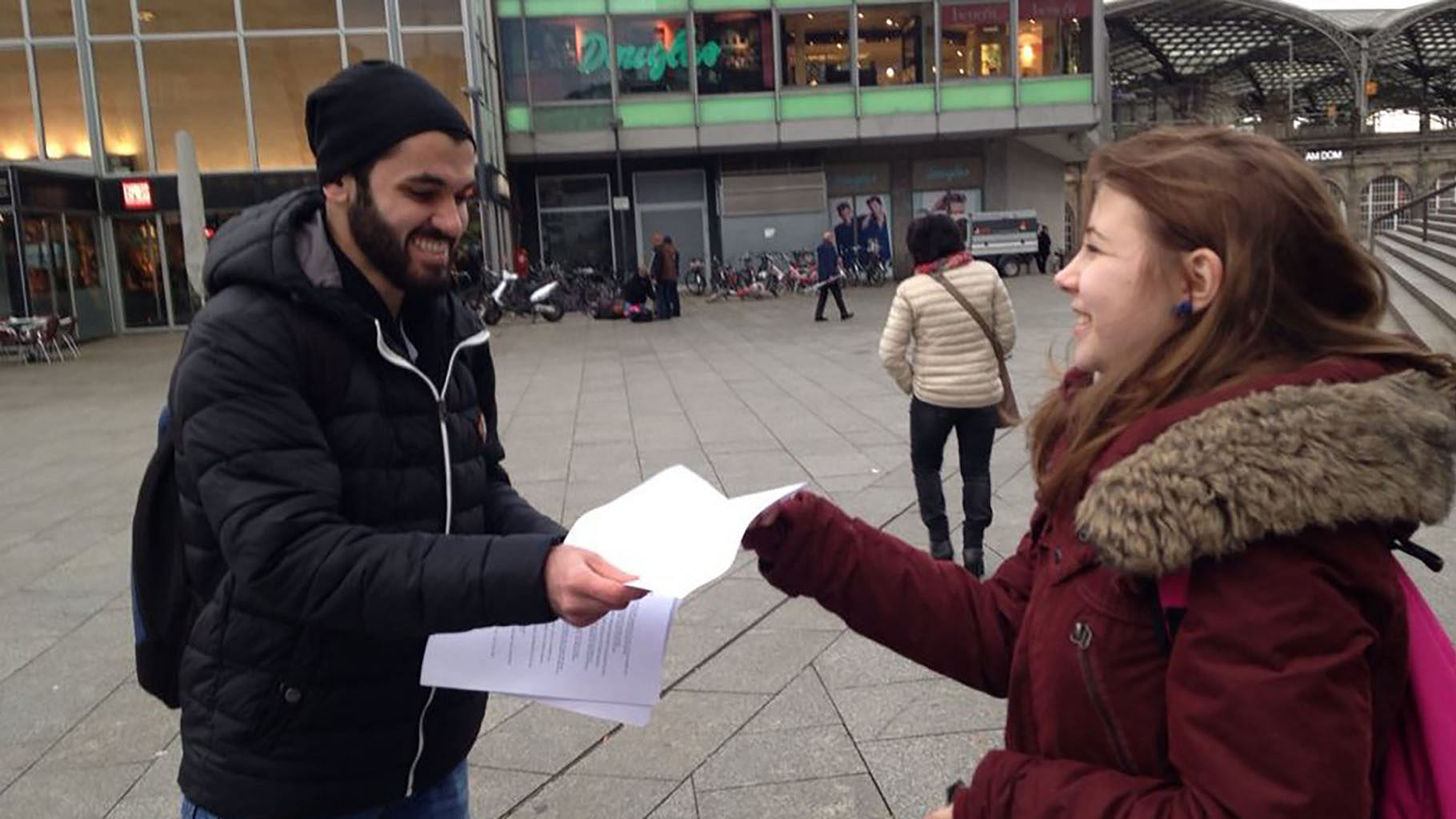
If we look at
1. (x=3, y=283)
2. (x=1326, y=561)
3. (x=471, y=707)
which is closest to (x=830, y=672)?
(x=471, y=707)

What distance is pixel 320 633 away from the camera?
174cm

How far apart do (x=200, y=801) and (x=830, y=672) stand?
2.72 metres

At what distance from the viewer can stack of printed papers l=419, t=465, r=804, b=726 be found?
167 centimetres

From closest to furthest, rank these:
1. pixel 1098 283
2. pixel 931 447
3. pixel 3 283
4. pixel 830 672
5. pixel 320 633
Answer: pixel 1098 283 < pixel 320 633 < pixel 830 672 < pixel 931 447 < pixel 3 283

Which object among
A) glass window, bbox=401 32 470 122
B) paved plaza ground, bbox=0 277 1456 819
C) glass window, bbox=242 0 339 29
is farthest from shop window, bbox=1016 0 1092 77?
paved plaza ground, bbox=0 277 1456 819

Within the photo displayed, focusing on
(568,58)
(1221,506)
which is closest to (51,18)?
(568,58)

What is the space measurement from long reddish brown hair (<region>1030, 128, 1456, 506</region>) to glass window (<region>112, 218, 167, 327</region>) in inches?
987

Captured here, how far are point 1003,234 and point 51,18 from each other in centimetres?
2255

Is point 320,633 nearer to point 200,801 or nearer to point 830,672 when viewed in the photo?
point 200,801

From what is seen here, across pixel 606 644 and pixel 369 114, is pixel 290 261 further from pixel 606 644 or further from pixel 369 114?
pixel 606 644

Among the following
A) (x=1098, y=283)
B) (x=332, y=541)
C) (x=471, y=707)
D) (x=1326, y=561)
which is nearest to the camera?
(x=1326, y=561)

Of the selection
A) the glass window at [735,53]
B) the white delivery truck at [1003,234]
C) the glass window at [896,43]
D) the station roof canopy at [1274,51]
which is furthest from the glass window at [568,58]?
the station roof canopy at [1274,51]

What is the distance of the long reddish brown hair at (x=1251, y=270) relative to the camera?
4.23 ft

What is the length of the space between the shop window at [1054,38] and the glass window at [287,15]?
1776 cm
